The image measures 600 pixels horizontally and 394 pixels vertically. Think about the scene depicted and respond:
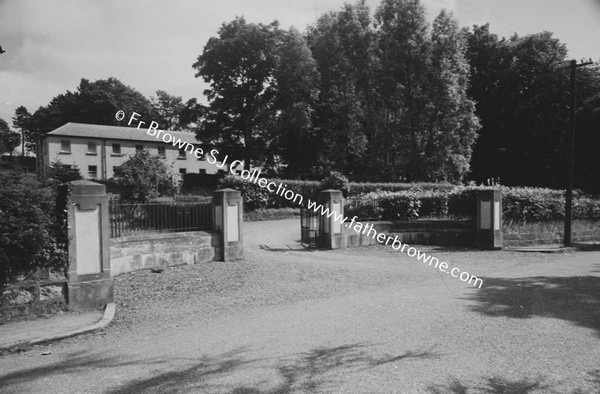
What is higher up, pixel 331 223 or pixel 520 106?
pixel 520 106

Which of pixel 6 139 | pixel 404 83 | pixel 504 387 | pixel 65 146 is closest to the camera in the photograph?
pixel 504 387

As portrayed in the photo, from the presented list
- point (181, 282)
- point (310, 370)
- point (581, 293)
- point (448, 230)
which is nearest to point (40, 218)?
point (181, 282)

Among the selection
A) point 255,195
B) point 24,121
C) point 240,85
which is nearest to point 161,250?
point 255,195

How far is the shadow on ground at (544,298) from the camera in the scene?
694 centimetres

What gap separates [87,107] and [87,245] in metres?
65.6

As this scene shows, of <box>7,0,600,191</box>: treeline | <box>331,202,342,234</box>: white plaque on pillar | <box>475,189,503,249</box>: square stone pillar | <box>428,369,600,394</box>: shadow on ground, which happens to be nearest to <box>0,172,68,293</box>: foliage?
<box>428,369,600,394</box>: shadow on ground

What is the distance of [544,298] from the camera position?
8.10 metres

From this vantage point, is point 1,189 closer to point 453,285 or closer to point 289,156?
point 453,285

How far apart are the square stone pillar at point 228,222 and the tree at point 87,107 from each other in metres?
57.7

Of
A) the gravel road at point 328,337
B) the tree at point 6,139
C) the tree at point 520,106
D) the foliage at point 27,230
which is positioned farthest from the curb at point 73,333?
the tree at point 520,106

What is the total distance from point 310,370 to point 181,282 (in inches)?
208

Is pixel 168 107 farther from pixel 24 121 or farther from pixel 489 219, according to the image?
pixel 489 219

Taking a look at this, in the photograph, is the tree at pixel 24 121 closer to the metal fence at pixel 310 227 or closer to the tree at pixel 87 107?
the tree at pixel 87 107

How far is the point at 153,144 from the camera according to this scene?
51594mm
